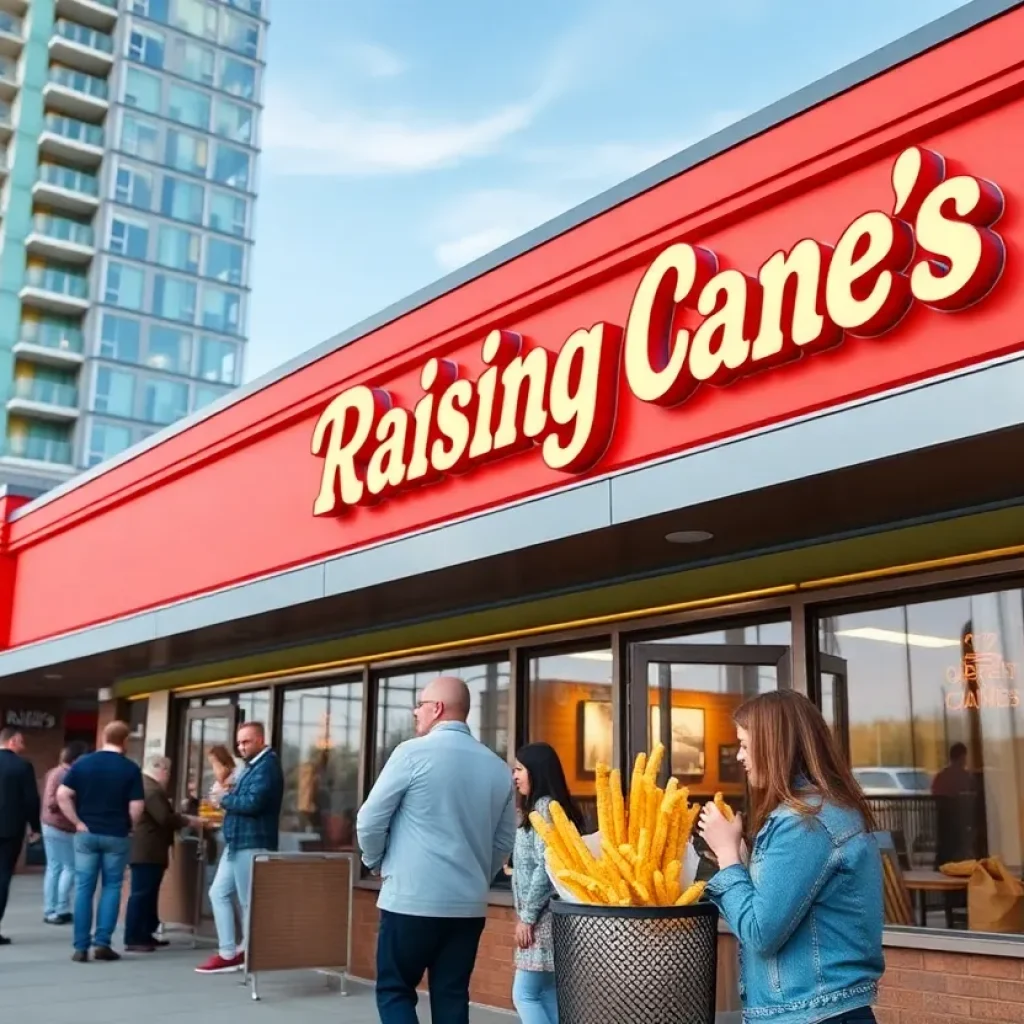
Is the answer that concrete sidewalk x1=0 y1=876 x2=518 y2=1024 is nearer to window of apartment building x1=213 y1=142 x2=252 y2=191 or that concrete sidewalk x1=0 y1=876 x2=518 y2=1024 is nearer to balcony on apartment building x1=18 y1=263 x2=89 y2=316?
balcony on apartment building x1=18 y1=263 x2=89 y2=316

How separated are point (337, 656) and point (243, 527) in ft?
4.62

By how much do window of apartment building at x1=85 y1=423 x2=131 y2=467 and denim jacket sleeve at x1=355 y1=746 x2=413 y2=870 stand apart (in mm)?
50034

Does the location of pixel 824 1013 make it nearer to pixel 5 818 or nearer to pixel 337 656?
pixel 337 656

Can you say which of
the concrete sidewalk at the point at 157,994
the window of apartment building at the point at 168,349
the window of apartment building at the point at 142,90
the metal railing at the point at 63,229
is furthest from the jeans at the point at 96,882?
the window of apartment building at the point at 142,90

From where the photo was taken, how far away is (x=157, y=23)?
5775cm

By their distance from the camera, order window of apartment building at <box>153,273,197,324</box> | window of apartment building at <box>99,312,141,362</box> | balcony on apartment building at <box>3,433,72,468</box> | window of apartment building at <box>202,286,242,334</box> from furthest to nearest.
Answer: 1. window of apartment building at <box>202,286,242,334</box>
2. window of apartment building at <box>153,273,197,324</box>
3. window of apartment building at <box>99,312,141,362</box>
4. balcony on apartment building at <box>3,433,72,468</box>

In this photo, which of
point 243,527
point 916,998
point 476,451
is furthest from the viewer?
point 243,527

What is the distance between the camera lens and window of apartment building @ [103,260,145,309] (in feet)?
176

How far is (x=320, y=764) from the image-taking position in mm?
11375

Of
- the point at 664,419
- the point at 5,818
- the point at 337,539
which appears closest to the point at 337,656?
the point at 337,539

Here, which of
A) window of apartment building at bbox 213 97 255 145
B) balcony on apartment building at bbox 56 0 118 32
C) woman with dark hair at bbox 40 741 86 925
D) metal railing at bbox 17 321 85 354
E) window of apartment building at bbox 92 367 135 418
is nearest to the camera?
woman with dark hair at bbox 40 741 86 925

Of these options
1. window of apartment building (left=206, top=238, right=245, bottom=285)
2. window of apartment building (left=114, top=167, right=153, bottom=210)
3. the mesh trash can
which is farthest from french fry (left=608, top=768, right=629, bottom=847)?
window of apartment building (left=206, top=238, right=245, bottom=285)

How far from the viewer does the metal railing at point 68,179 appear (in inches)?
2066

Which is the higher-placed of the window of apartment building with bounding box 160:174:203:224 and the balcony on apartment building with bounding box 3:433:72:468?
the window of apartment building with bounding box 160:174:203:224
